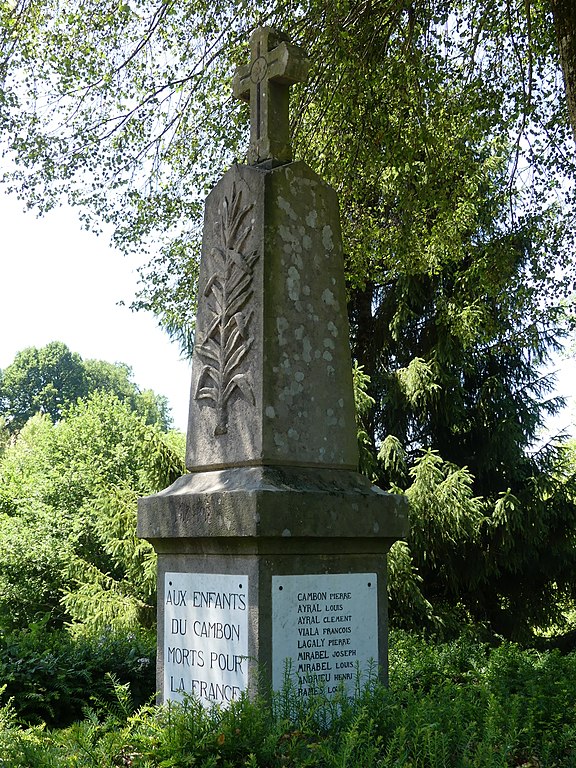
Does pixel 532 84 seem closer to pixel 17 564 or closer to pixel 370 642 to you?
pixel 370 642

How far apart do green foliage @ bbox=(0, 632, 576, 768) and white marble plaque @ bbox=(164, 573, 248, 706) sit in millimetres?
360

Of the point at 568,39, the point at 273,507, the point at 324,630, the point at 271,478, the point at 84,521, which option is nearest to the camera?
the point at 273,507

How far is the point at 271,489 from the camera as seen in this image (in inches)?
184

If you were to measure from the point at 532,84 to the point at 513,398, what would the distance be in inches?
229

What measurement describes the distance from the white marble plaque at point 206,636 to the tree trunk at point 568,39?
5.24 m

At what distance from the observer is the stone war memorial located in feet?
15.7

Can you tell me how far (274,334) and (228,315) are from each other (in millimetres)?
395

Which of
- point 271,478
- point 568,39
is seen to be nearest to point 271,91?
point 271,478

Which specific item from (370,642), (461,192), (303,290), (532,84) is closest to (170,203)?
(461,192)

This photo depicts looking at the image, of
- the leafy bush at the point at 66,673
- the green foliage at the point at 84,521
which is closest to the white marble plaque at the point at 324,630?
the leafy bush at the point at 66,673

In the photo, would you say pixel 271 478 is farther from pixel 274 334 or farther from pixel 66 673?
pixel 66 673

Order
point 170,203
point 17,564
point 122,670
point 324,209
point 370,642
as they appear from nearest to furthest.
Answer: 1. point 370,642
2. point 324,209
3. point 122,670
4. point 170,203
5. point 17,564

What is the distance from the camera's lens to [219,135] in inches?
440

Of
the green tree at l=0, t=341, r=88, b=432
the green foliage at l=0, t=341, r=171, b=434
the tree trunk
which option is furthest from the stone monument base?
the green tree at l=0, t=341, r=88, b=432
